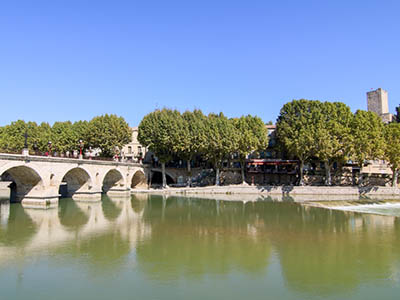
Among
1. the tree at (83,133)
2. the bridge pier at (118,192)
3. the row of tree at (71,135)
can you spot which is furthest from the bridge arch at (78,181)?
the tree at (83,133)

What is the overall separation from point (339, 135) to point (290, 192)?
11705 mm

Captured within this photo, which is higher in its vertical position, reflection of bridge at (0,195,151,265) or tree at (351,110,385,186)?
tree at (351,110,385,186)

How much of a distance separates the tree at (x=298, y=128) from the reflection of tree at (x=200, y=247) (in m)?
23.6

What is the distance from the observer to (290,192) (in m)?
51.1

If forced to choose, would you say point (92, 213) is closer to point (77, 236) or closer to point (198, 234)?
point (77, 236)

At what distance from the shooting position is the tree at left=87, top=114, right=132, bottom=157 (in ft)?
181

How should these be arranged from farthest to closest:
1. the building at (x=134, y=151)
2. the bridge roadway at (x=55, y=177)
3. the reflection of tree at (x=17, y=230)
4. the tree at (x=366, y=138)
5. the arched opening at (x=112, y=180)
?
the building at (x=134, y=151)
the arched opening at (x=112, y=180)
the tree at (x=366, y=138)
the bridge roadway at (x=55, y=177)
the reflection of tree at (x=17, y=230)

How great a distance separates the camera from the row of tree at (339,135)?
4631 centimetres

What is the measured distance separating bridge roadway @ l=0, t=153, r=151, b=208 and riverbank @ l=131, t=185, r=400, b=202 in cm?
696

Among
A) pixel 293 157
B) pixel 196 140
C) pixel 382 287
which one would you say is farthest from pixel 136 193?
pixel 382 287

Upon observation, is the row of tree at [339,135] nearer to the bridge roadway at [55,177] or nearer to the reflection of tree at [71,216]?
the bridge roadway at [55,177]

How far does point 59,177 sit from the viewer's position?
120 feet

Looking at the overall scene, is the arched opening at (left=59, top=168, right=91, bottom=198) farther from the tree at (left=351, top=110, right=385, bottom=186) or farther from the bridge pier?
the tree at (left=351, top=110, right=385, bottom=186)

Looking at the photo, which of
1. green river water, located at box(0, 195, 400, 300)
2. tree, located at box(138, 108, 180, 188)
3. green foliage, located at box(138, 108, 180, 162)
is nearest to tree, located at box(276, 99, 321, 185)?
green foliage, located at box(138, 108, 180, 162)
